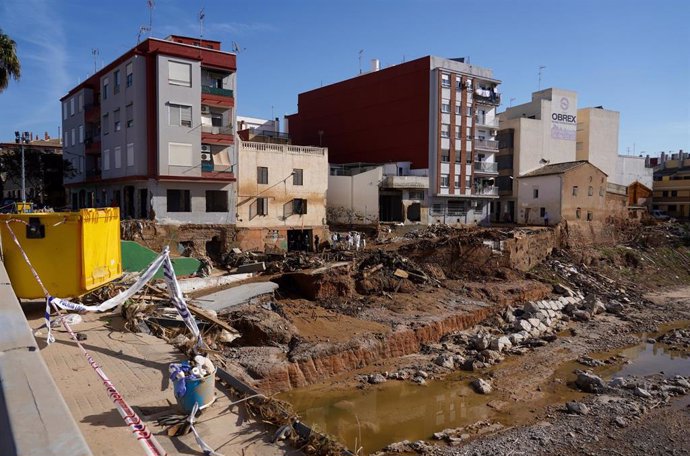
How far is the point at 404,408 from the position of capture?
48.1 feet

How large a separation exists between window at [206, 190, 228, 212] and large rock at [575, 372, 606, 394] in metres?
25.1

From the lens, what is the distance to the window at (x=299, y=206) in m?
37.4

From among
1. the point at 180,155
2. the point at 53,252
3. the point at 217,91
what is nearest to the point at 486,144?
the point at 217,91

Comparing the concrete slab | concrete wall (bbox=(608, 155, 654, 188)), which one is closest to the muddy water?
the concrete slab

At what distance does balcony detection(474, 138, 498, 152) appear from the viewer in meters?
48.2

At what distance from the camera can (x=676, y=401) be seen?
604 inches

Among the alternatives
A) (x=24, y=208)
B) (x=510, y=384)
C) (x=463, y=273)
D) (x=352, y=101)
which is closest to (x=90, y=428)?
(x=510, y=384)

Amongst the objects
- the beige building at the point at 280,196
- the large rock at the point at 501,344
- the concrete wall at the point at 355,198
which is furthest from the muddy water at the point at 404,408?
the concrete wall at the point at 355,198

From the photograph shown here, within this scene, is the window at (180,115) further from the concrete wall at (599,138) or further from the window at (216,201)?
the concrete wall at (599,138)

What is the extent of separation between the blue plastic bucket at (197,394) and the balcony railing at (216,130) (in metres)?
28.7

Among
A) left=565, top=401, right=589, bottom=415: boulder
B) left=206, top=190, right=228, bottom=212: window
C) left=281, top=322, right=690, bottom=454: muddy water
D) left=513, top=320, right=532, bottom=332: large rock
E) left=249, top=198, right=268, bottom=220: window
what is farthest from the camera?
left=249, top=198, right=268, bottom=220: window

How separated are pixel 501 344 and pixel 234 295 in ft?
35.7

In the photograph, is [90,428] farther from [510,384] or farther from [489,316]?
[489,316]

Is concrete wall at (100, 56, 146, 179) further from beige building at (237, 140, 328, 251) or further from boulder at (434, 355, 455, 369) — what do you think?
boulder at (434, 355, 455, 369)
